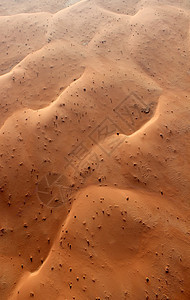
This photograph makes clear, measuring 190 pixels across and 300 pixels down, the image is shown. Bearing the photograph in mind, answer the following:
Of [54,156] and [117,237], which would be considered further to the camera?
[54,156]

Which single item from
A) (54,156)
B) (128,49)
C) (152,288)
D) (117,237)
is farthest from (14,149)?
(128,49)

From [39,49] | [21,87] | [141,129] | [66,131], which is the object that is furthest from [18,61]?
[141,129]

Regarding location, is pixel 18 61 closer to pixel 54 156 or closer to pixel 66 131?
pixel 66 131

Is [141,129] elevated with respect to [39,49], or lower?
lower

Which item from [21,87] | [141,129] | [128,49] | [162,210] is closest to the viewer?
[162,210]

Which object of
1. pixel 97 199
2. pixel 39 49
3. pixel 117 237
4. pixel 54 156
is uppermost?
pixel 39 49

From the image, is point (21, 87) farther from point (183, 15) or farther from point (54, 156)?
point (183, 15)

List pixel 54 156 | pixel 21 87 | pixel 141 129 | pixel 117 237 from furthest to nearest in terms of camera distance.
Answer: pixel 21 87 < pixel 141 129 < pixel 54 156 < pixel 117 237
